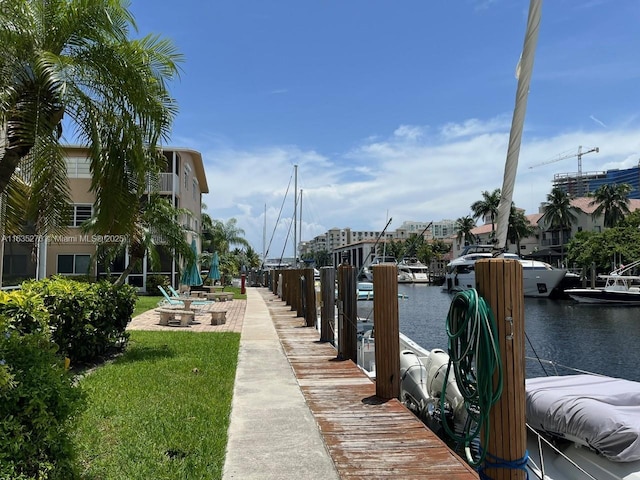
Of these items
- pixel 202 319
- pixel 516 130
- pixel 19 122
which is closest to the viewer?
pixel 516 130

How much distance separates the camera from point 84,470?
406 cm

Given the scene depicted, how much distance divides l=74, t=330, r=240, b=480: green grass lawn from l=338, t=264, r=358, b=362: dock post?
2.10 m

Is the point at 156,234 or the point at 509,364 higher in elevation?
the point at 156,234

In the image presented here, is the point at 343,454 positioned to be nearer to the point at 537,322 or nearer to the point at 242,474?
the point at 242,474

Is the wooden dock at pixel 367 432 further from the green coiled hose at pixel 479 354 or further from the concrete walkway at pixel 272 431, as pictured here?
the green coiled hose at pixel 479 354

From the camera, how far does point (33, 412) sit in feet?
9.94

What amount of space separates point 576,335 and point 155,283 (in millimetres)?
22309

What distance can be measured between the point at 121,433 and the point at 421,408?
438 cm

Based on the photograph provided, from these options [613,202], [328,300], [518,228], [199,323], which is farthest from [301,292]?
[518,228]

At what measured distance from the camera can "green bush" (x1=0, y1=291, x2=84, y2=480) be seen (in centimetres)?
279

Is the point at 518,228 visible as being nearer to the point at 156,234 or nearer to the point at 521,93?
the point at 156,234

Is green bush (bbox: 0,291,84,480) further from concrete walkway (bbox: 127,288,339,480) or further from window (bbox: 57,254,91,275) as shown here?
window (bbox: 57,254,91,275)

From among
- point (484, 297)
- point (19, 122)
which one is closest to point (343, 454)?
point (484, 297)

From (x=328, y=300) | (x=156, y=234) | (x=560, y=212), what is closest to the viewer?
(x=328, y=300)
